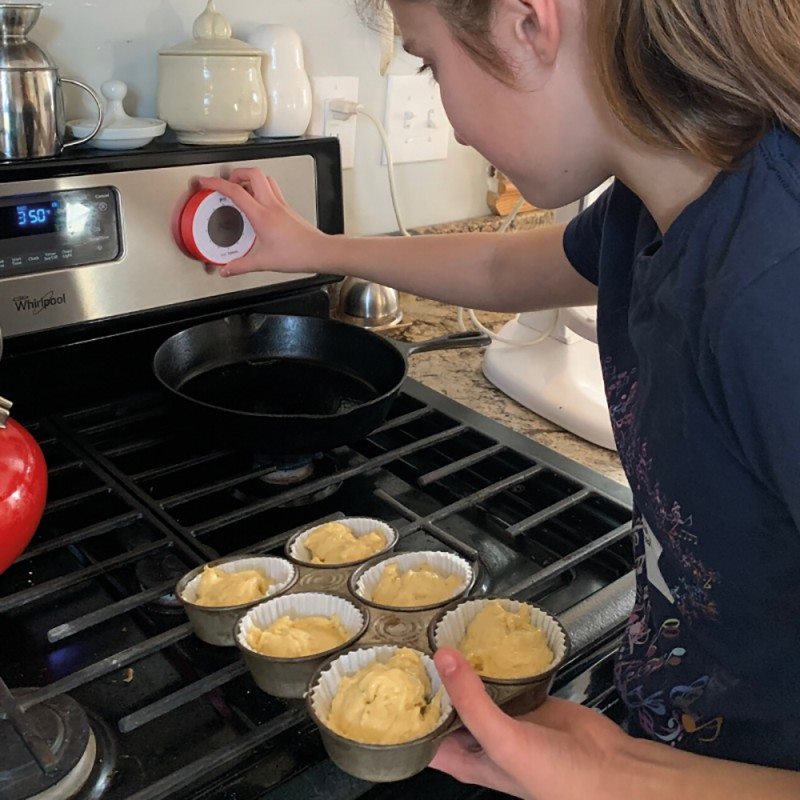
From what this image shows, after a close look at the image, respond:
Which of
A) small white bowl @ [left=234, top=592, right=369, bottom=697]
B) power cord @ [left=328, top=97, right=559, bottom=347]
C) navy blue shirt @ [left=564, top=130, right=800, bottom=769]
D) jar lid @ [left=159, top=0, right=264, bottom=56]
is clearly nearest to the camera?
navy blue shirt @ [left=564, top=130, right=800, bottom=769]

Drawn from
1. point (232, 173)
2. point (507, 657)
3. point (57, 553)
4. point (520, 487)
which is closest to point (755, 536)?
point (507, 657)

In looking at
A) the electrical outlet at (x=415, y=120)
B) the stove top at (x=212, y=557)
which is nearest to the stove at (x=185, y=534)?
the stove top at (x=212, y=557)

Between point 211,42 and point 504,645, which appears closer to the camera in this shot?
point 504,645

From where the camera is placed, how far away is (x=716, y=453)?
1.64 feet

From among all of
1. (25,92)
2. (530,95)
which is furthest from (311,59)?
(530,95)

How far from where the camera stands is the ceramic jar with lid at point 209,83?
877 mm

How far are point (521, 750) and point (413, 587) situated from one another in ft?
0.53

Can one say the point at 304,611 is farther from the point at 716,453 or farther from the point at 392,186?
the point at 392,186

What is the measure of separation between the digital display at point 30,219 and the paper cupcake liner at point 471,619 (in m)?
0.49

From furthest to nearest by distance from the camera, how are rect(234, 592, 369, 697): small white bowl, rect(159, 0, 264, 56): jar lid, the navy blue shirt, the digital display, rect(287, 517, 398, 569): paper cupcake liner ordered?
rect(159, 0, 264, 56): jar lid
the digital display
rect(287, 517, 398, 569): paper cupcake liner
rect(234, 592, 369, 697): small white bowl
the navy blue shirt

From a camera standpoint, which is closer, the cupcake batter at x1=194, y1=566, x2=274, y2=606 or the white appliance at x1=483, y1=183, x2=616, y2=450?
the cupcake batter at x1=194, y1=566, x2=274, y2=606

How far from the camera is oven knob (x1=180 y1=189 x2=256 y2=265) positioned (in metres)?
0.86

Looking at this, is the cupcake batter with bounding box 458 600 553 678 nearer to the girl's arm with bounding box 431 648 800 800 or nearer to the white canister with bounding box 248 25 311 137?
the girl's arm with bounding box 431 648 800 800

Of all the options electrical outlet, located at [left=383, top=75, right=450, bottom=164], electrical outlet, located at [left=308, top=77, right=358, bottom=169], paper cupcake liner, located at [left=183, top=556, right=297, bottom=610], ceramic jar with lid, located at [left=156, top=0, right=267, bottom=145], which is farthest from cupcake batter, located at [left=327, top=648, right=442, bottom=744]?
electrical outlet, located at [left=383, top=75, right=450, bottom=164]
